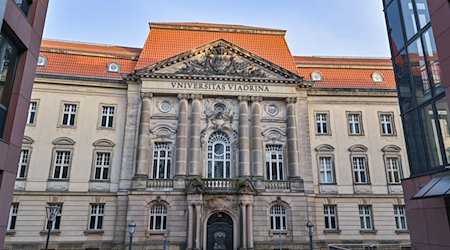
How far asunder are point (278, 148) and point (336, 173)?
5471mm

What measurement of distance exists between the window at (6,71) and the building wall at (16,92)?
115 millimetres

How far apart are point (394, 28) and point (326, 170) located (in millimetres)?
15388

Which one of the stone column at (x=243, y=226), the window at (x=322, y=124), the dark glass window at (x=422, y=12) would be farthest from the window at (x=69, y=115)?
the dark glass window at (x=422, y=12)

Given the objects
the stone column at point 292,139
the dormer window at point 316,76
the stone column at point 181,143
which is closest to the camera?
the stone column at point 181,143

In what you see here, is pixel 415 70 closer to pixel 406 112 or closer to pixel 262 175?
pixel 406 112

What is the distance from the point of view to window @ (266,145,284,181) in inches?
1083

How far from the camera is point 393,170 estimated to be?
29062 millimetres

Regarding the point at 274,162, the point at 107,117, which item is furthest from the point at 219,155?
the point at 107,117

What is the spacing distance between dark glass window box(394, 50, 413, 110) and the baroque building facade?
12742 mm

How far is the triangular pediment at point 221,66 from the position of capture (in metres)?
28.3

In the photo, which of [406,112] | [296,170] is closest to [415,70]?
[406,112]

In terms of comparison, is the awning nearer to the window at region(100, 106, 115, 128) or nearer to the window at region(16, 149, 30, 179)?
the window at region(100, 106, 115, 128)

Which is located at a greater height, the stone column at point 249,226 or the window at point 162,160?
the window at point 162,160

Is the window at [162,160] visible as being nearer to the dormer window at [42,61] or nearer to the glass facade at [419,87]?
the dormer window at [42,61]
